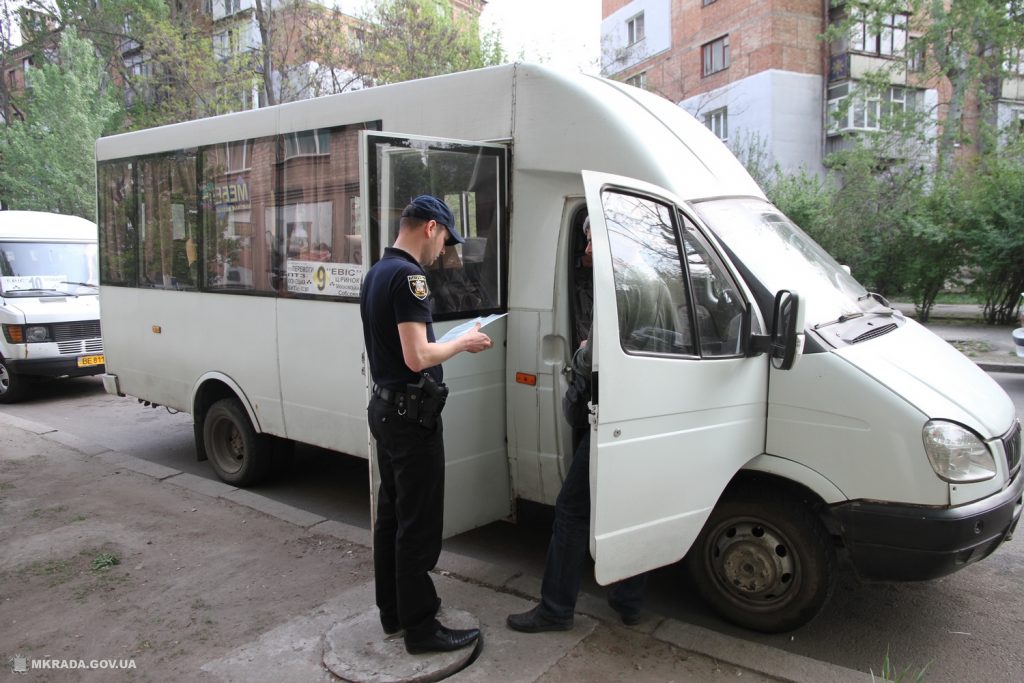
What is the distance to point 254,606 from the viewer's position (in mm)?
3895

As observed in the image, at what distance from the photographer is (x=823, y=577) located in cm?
328

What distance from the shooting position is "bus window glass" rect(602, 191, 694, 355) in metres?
3.05

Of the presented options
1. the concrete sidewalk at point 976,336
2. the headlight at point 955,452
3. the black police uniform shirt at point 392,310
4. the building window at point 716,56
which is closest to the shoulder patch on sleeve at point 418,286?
the black police uniform shirt at point 392,310

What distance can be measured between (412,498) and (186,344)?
3712mm

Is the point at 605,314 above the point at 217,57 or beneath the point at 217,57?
beneath

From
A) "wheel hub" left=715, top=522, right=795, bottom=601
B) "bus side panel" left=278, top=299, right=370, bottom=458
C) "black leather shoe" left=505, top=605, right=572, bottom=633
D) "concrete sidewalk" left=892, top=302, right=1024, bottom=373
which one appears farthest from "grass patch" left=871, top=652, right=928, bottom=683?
"concrete sidewalk" left=892, top=302, right=1024, bottom=373

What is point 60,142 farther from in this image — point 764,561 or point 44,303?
point 764,561

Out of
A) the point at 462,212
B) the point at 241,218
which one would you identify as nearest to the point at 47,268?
the point at 241,218

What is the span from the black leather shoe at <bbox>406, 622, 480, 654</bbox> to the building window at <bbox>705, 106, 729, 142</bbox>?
2892cm

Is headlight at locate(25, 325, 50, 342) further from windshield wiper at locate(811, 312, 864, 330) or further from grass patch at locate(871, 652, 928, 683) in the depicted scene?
grass patch at locate(871, 652, 928, 683)

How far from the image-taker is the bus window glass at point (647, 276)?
3.05m

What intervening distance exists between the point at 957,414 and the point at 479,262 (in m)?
2.42

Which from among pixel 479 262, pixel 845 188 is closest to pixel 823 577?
pixel 479 262

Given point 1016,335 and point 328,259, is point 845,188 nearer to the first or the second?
point 1016,335
